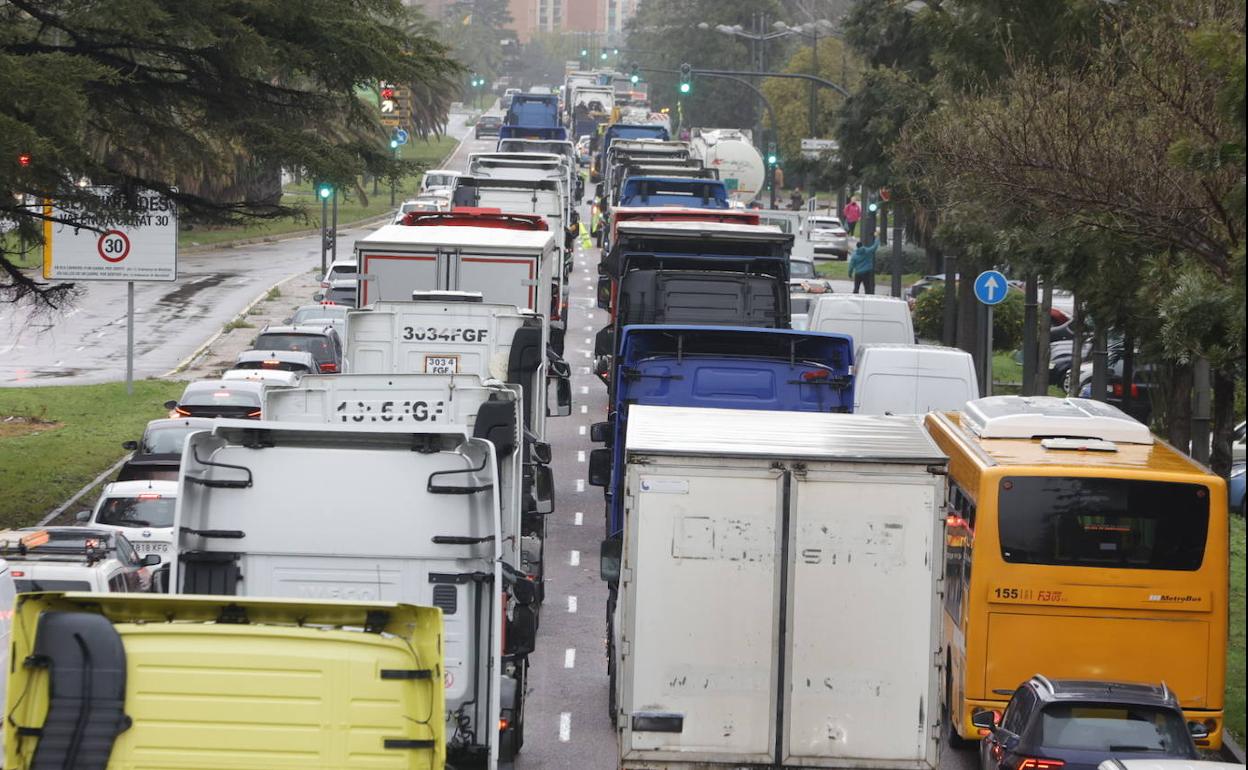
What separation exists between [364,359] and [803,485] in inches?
419

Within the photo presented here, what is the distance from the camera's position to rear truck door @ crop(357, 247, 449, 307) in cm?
2298

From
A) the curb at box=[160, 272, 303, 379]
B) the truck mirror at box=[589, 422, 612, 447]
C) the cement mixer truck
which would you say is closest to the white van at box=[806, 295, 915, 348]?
the truck mirror at box=[589, 422, 612, 447]

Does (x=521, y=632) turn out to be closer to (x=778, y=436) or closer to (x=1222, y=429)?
(x=778, y=436)

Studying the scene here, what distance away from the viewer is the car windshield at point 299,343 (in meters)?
31.6

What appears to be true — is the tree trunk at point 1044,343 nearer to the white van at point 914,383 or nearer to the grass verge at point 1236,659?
the white van at point 914,383

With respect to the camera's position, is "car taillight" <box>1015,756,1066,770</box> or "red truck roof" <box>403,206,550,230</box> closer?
"car taillight" <box>1015,756,1066,770</box>

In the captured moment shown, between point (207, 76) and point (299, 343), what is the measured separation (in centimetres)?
1001

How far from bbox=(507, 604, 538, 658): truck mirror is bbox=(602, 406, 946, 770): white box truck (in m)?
1.30

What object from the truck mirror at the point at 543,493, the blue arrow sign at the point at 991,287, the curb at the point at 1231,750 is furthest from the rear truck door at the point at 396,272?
the curb at the point at 1231,750

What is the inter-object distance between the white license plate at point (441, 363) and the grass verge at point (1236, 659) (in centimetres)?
836

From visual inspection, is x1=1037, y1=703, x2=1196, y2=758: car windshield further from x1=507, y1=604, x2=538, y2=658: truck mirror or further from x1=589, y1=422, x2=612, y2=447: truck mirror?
x1=589, y1=422, x2=612, y2=447: truck mirror

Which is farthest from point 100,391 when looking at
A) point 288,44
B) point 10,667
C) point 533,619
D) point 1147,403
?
point 10,667

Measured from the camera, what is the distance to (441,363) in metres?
20.3

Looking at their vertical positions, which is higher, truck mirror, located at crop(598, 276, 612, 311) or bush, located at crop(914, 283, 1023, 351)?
truck mirror, located at crop(598, 276, 612, 311)
